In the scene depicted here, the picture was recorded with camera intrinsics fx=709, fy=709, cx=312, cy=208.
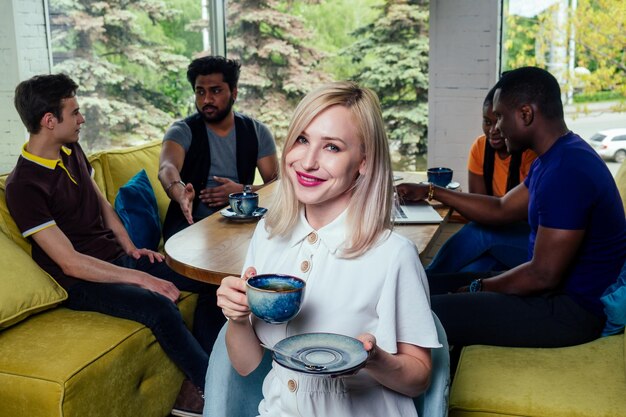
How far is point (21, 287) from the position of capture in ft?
7.66

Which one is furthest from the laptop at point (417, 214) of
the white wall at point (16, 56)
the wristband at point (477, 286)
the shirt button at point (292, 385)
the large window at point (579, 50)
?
the white wall at point (16, 56)

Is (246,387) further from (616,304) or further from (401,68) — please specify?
(401,68)

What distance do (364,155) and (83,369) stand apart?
1.19m

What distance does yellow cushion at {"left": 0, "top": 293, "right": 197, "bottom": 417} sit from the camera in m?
2.04

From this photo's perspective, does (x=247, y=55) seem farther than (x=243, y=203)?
Yes

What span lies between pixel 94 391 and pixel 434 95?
330 centimetres

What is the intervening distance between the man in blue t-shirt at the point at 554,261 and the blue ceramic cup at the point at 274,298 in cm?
106

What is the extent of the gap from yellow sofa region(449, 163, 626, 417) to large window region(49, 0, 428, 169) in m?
4.39

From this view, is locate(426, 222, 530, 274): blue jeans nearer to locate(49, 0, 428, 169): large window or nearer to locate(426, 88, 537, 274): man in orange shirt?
locate(426, 88, 537, 274): man in orange shirt

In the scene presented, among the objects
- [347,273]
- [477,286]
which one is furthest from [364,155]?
[477,286]

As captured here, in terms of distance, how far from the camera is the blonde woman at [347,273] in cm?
131

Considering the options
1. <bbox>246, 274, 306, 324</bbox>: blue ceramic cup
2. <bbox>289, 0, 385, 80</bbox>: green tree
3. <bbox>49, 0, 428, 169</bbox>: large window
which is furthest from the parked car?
<bbox>246, 274, 306, 324</bbox>: blue ceramic cup

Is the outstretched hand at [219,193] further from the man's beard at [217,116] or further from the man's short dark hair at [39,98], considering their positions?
the man's short dark hair at [39,98]

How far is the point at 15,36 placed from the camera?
4785 millimetres
